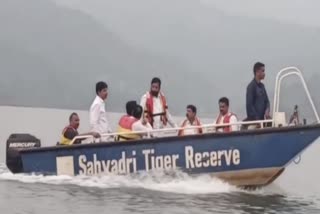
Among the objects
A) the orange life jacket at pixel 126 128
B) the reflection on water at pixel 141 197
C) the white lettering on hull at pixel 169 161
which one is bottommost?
the reflection on water at pixel 141 197

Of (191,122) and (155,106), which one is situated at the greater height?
(155,106)

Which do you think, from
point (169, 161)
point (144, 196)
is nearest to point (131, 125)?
point (169, 161)

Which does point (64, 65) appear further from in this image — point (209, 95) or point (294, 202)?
point (294, 202)

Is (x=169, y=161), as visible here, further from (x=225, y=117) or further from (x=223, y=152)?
(x=225, y=117)

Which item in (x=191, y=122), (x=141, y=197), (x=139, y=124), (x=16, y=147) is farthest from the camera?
(x=16, y=147)

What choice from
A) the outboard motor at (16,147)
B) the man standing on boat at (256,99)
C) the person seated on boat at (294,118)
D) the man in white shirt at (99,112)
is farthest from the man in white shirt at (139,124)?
the person seated on boat at (294,118)

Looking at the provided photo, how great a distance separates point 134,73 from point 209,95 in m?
44.5

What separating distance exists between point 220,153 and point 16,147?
173 inches

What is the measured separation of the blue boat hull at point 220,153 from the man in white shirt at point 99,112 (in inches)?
25.0

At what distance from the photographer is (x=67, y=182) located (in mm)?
16828

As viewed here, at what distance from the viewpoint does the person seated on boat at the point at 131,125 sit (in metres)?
16.4

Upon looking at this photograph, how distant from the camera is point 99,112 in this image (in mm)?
16844

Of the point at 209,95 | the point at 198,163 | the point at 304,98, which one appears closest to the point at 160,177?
the point at 198,163

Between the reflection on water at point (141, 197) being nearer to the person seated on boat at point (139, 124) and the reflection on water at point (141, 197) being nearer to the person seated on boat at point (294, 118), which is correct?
the person seated on boat at point (139, 124)
